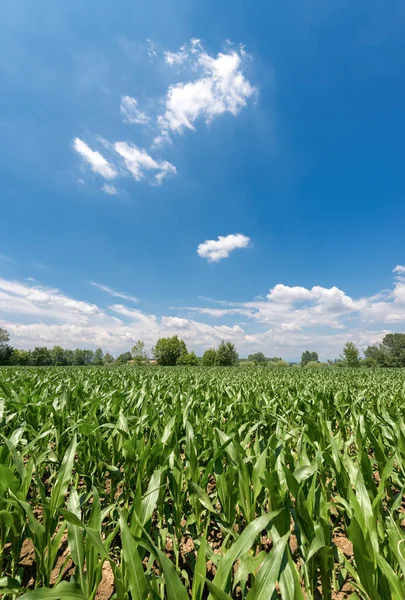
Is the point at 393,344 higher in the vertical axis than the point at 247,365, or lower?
higher

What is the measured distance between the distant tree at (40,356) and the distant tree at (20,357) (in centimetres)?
200

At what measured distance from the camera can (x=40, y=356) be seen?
95.6 meters

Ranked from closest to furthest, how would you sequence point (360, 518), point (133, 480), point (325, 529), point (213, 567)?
point (360, 518) → point (325, 529) → point (213, 567) → point (133, 480)

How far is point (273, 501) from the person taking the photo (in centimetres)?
198

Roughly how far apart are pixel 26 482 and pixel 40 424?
7.30 ft

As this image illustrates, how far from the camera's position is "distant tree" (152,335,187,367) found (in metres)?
84.2

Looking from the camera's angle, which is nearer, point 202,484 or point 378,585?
point 378,585

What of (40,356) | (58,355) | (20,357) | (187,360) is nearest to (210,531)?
(187,360)

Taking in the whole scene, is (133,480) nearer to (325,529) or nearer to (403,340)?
(325,529)

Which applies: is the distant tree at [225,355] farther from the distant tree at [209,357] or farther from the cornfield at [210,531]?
the cornfield at [210,531]

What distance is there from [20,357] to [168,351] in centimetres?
4758

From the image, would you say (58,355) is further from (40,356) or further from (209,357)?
(209,357)

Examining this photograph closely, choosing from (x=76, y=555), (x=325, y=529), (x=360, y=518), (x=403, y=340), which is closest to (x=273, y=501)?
(x=325, y=529)

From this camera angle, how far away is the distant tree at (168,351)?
84.2 m
